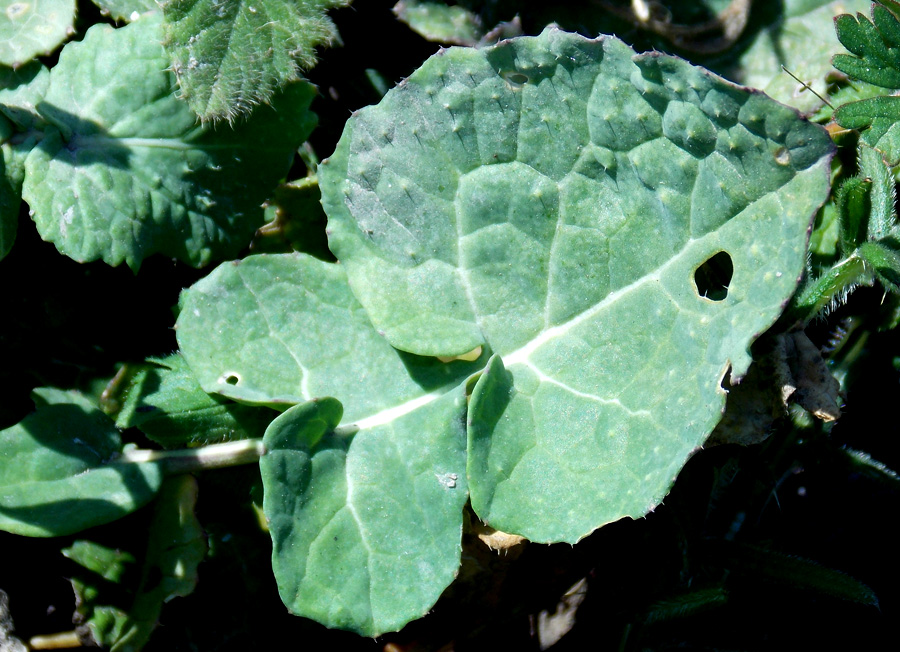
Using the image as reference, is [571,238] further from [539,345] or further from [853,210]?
[853,210]

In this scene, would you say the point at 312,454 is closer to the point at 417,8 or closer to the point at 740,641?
the point at 417,8

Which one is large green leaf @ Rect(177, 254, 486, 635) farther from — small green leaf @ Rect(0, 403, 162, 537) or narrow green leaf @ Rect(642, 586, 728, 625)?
narrow green leaf @ Rect(642, 586, 728, 625)

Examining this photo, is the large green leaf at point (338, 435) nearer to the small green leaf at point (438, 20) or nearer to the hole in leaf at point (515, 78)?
the hole in leaf at point (515, 78)

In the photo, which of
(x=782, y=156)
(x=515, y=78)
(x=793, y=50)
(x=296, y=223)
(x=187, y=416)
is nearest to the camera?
(x=782, y=156)

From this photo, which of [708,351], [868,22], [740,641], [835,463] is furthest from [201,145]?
[740,641]

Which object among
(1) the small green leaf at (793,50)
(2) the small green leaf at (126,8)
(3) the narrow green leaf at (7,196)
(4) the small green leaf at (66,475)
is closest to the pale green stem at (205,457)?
(4) the small green leaf at (66,475)

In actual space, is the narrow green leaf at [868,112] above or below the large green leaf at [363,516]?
above

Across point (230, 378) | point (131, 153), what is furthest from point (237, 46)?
point (230, 378)
